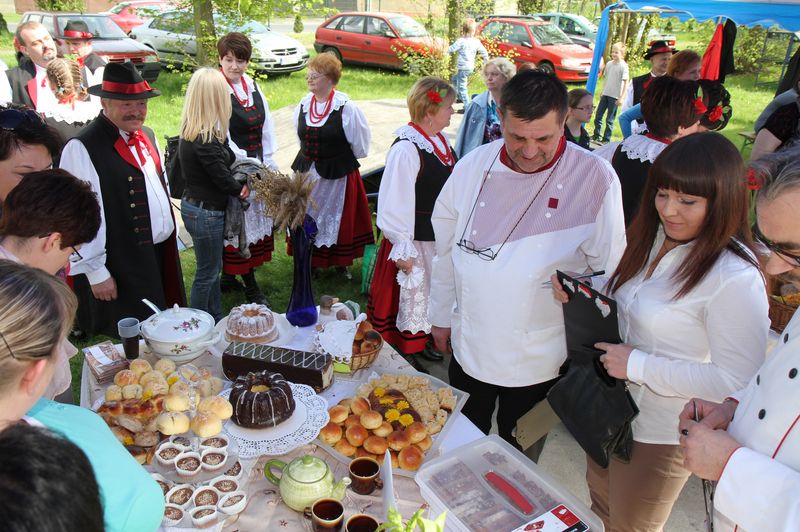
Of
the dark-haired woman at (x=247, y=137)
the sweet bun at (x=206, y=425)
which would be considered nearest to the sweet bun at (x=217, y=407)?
the sweet bun at (x=206, y=425)

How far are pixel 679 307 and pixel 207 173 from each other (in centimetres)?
287

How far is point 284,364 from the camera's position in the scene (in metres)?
2.07

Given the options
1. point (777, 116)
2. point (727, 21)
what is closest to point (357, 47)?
point (727, 21)

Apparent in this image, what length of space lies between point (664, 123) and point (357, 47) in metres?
11.9

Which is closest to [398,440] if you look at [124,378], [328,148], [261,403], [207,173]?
[261,403]

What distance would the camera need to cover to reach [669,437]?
1.78m

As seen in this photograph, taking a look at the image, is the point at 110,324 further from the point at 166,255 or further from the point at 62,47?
the point at 62,47

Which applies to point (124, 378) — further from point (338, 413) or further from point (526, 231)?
point (526, 231)

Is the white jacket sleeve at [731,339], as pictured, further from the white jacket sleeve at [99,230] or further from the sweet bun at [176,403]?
the white jacket sleeve at [99,230]

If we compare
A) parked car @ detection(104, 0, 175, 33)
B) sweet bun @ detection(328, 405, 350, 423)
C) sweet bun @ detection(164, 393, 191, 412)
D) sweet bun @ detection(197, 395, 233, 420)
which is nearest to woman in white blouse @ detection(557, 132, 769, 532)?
sweet bun @ detection(328, 405, 350, 423)

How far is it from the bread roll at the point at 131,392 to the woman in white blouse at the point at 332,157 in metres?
2.51

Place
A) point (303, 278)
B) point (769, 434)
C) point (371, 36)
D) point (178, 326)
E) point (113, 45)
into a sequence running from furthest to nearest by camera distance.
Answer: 1. point (371, 36)
2. point (113, 45)
3. point (303, 278)
4. point (178, 326)
5. point (769, 434)

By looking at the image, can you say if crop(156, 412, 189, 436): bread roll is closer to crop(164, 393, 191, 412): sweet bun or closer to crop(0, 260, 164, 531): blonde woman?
crop(164, 393, 191, 412): sweet bun

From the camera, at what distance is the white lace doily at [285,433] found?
1.72m
